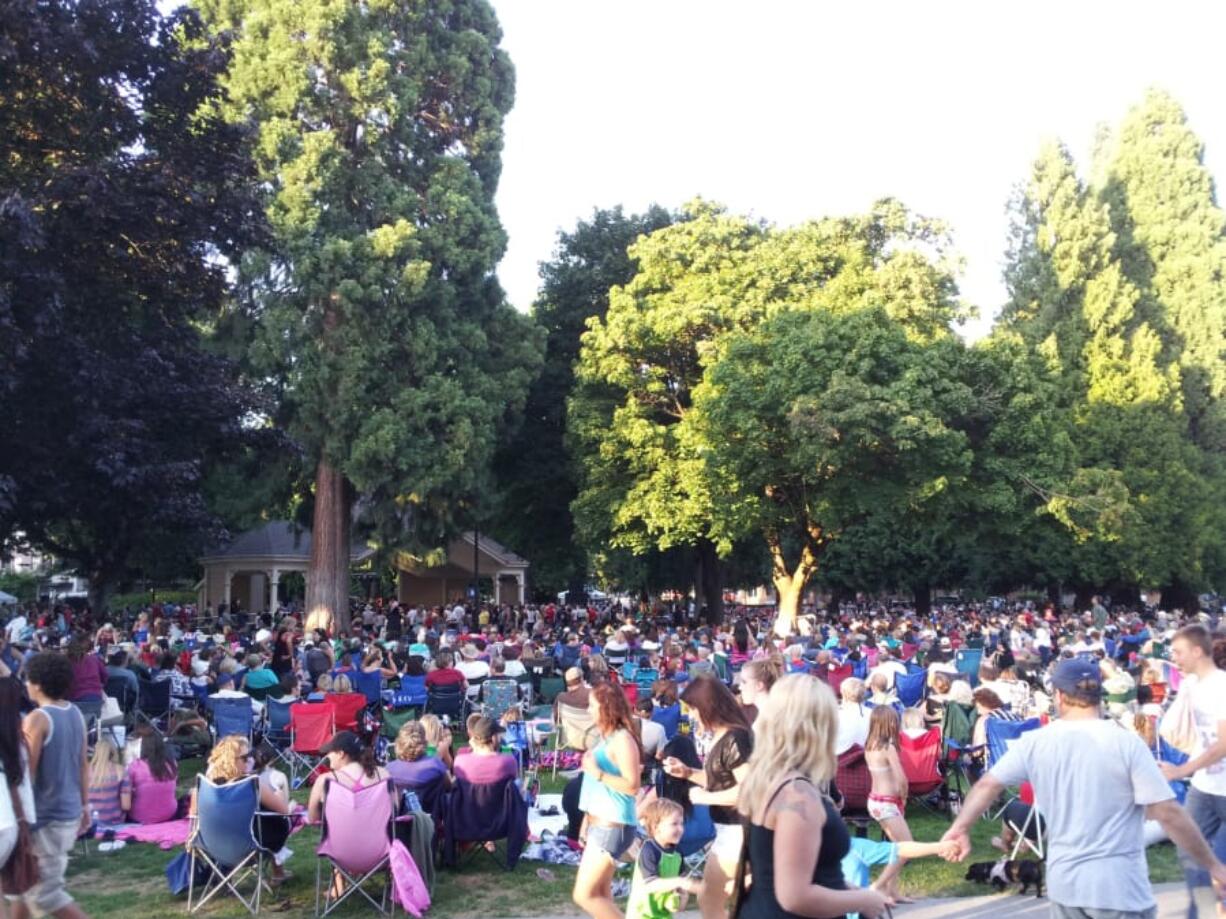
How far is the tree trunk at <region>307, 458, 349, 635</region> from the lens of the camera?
2661cm

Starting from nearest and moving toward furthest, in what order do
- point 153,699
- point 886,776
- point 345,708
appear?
point 886,776, point 345,708, point 153,699

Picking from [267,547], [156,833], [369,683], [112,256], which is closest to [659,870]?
[156,833]

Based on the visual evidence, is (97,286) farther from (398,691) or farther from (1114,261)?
(1114,261)

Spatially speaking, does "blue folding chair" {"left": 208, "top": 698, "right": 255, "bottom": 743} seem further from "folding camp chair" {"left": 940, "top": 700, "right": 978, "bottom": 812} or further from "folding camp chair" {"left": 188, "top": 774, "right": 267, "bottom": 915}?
"folding camp chair" {"left": 940, "top": 700, "right": 978, "bottom": 812}

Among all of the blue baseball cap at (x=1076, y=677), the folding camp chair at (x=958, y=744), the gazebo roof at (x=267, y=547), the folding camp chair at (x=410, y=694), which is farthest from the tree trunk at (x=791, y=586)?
the blue baseball cap at (x=1076, y=677)

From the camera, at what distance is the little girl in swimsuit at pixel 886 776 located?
5.98 m

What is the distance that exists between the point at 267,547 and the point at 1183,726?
36073 mm

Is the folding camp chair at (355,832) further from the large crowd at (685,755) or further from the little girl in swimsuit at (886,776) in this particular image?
the little girl in swimsuit at (886,776)

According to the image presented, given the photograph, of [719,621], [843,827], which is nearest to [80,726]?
[843,827]

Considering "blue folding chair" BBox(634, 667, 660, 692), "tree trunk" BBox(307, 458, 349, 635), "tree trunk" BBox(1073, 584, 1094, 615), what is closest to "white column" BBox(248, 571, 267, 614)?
"tree trunk" BBox(307, 458, 349, 635)

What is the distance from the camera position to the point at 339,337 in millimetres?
25719

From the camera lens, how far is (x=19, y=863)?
4562mm

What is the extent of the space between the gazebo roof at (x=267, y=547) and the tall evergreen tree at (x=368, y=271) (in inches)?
447

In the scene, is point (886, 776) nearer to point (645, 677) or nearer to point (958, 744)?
point (958, 744)
